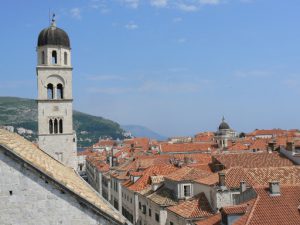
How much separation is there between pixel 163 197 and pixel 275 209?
671 inches

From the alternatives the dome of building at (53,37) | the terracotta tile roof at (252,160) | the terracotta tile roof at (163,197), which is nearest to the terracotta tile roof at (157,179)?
the terracotta tile roof at (163,197)

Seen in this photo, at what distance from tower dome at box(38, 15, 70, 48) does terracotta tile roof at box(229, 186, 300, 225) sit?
859 inches

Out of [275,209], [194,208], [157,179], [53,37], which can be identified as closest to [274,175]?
[194,208]

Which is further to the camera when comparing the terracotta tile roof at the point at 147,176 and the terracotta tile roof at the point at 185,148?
the terracotta tile roof at the point at 185,148

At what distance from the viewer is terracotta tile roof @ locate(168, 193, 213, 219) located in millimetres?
32328

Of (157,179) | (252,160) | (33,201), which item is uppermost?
(33,201)

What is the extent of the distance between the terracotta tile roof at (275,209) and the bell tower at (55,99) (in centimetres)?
1834

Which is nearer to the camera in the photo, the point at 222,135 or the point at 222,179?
the point at 222,179

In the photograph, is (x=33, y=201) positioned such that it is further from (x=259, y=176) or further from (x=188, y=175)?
(x=188, y=175)

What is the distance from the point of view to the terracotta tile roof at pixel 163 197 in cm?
3838

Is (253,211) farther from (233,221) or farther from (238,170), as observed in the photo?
(238,170)

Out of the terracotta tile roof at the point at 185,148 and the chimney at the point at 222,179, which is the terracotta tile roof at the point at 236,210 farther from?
the terracotta tile roof at the point at 185,148

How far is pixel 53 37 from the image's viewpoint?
3900 cm

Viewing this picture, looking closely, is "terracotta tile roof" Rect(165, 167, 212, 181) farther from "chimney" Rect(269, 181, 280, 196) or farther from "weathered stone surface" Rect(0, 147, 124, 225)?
"weathered stone surface" Rect(0, 147, 124, 225)
